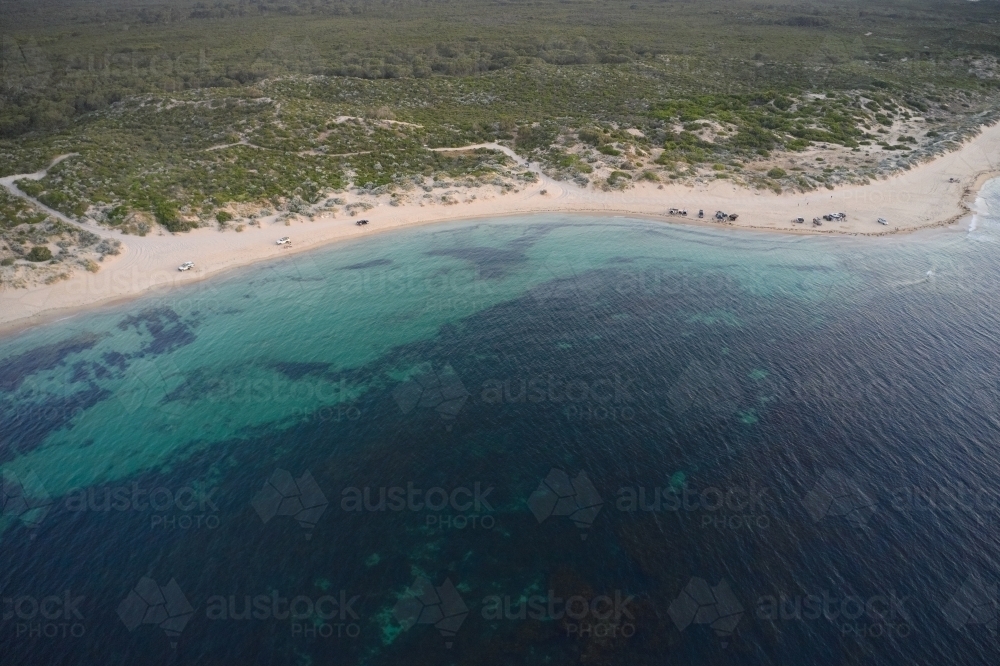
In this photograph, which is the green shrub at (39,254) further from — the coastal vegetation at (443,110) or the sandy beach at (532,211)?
the coastal vegetation at (443,110)

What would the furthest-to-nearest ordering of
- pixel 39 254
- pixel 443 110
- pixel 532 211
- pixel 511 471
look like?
pixel 443 110 < pixel 532 211 < pixel 39 254 < pixel 511 471

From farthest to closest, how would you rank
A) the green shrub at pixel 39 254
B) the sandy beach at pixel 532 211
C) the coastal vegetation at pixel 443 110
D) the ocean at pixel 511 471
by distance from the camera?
the coastal vegetation at pixel 443 110 → the green shrub at pixel 39 254 → the sandy beach at pixel 532 211 → the ocean at pixel 511 471

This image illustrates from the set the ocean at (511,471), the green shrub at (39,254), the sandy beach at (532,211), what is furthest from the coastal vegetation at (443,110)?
the ocean at (511,471)

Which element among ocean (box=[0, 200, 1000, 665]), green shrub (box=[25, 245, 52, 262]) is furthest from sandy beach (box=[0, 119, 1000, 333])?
ocean (box=[0, 200, 1000, 665])

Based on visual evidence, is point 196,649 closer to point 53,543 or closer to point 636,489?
point 53,543

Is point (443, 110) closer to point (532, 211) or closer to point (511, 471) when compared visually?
point (532, 211)

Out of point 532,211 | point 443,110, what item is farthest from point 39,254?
point 443,110

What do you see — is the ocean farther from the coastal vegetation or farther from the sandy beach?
the coastal vegetation
